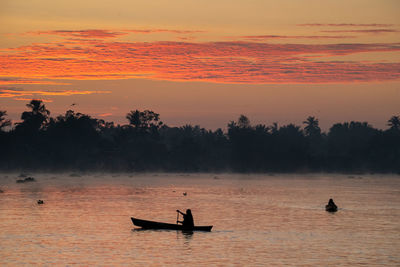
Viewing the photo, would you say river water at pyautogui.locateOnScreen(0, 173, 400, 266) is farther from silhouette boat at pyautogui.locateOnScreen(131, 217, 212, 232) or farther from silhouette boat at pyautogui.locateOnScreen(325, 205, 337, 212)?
silhouette boat at pyautogui.locateOnScreen(325, 205, 337, 212)

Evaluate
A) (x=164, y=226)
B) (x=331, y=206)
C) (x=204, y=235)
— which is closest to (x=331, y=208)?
(x=331, y=206)

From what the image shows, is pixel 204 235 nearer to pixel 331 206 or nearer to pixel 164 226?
pixel 164 226

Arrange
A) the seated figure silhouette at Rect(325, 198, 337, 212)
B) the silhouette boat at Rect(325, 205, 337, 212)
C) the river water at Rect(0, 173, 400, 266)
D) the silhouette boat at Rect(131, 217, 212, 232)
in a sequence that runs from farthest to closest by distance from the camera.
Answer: the silhouette boat at Rect(325, 205, 337, 212) < the seated figure silhouette at Rect(325, 198, 337, 212) < the silhouette boat at Rect(131, 217, 212, 232) < the river water at Rect(0, 173, 400, 266)

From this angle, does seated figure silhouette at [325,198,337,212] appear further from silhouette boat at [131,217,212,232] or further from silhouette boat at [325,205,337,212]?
silhouette boat at [131,217,212,232]

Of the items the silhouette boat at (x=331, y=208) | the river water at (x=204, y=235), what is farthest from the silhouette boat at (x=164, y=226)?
the silhouette boat at (x=331, y=208)

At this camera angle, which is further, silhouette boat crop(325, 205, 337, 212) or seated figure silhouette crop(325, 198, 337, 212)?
silhouette boat crop(325, 205, 337, 212)

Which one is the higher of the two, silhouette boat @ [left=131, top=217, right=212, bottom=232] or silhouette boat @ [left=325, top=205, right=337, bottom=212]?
silhouette boat @ [left=325, top=205, right=337, bottom=212]

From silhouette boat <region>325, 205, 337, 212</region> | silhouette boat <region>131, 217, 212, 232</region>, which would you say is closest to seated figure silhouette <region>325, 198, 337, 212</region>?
silhouette boat <region>325, 205, 337, 212</region>

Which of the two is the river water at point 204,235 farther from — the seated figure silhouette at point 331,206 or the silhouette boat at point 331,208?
the seated figure silhouette at point 331,206

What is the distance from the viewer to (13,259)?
52625mm

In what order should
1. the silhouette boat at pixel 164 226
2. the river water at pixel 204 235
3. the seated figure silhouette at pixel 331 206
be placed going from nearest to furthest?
the river water at pixel 204 235 < the silhouette boat at pixel 164 226 < the seated figure silhouette at pixel 331 206

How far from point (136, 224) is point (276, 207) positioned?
1647 inches

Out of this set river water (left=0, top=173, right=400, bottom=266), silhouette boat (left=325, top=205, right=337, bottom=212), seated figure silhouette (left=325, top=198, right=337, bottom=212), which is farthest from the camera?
silhouette boat (left=325, top=205, right=337, bottom=212)

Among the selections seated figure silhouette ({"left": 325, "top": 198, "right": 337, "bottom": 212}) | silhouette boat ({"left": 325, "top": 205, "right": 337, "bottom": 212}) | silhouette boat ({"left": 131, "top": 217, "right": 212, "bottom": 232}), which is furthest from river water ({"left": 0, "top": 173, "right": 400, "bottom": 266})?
seated figure silhouette ({"left": 325, "top": 198, "right": 337, "bottom": 212})
